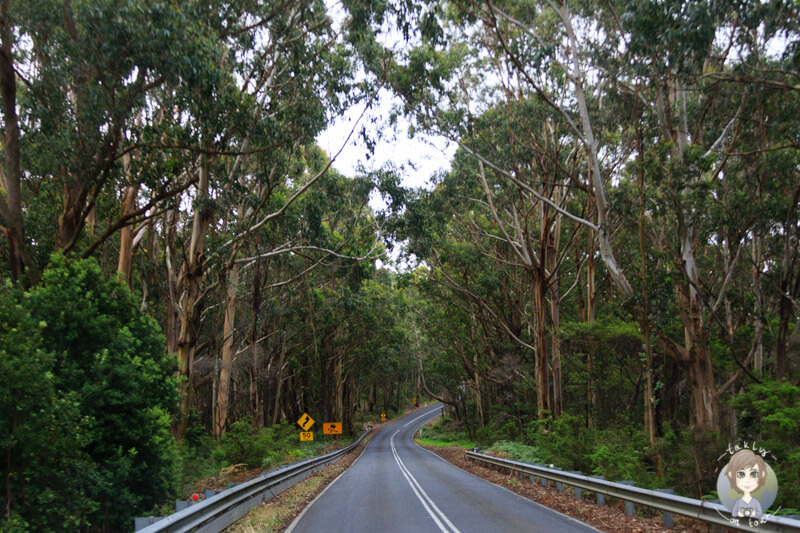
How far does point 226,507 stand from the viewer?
32.1 feet

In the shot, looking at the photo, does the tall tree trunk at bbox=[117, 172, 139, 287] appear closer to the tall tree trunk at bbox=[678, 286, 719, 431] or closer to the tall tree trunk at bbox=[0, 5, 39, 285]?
the tall tree trunk at bbox=[0, 5, 39, 285]

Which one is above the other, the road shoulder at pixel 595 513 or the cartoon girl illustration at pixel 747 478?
the cartoon girl illustration at pixel 747 478

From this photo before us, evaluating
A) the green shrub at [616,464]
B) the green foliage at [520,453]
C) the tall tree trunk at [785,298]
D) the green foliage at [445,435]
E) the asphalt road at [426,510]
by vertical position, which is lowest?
the green foliage at [445,435]

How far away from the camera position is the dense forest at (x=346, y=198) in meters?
10.4

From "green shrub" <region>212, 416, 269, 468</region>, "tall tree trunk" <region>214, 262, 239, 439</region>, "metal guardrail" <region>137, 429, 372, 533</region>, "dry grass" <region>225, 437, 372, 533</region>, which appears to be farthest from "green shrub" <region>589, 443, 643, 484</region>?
"tall tree trunk" <region>214, 262, 239, 439</region>

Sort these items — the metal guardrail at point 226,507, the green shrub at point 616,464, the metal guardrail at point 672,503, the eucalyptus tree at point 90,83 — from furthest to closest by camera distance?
the green shrub at point 616,464
the eucalyptus tree at point 90,83
the metal guardrail at point 226,507
the metal guardrail at point 672,503

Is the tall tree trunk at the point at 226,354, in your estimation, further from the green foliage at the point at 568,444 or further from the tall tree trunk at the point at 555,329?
the tall tree trunk at the point at 555,329

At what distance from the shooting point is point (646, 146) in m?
18.1

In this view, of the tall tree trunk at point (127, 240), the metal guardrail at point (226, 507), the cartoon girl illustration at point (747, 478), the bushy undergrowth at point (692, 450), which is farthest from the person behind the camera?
the tall tree trunk at point (127, 240)

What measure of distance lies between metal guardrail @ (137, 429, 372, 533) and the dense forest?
162 centimetres

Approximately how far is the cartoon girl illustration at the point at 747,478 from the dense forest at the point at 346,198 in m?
3.81

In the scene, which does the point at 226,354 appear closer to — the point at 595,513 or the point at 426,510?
the point at 426,510

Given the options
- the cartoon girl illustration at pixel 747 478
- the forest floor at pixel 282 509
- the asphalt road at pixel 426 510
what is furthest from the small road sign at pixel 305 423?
the cartoon girl illustration at pixel 747 478

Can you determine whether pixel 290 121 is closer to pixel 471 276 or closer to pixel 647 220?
pixel 647 220
